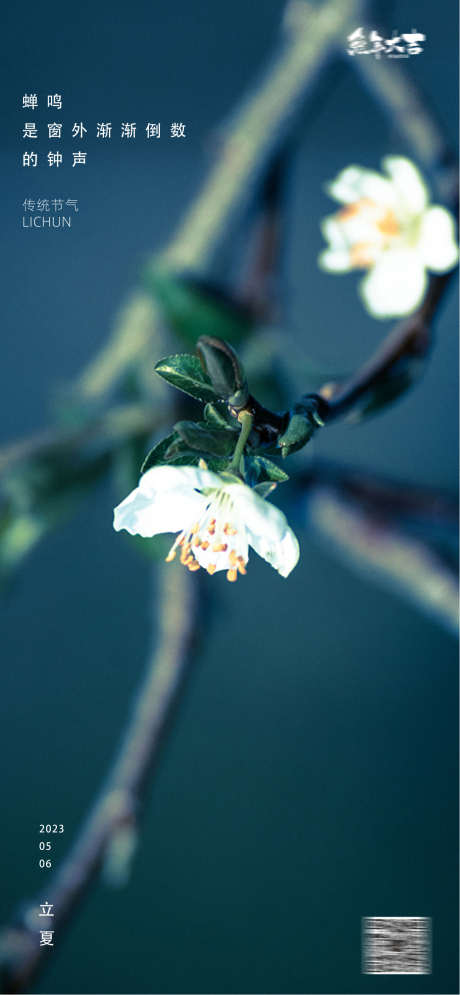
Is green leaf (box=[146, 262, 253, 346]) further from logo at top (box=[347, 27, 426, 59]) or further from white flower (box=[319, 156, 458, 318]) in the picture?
logo at top (box=[347, 27, 426, 59])

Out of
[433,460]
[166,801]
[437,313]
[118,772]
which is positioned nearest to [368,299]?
[437,313]

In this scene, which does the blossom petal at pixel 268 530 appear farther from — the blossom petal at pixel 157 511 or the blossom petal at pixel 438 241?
the blossom petal at pixel 438 241

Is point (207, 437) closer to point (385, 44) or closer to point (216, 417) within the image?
point (216, 417)

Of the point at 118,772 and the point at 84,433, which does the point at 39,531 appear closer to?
the point at 84,433

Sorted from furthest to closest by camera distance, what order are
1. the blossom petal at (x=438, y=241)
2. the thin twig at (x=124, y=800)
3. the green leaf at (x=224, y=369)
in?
the thin twig at (x=124, y=800) < the blossom petal at (x=438, y=241) < the green leaf at (x=224, y=369)

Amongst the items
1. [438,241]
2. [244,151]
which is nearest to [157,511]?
[438,241]

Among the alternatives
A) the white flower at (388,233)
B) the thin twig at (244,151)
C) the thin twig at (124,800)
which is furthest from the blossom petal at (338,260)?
the thin twig at (124,800)
